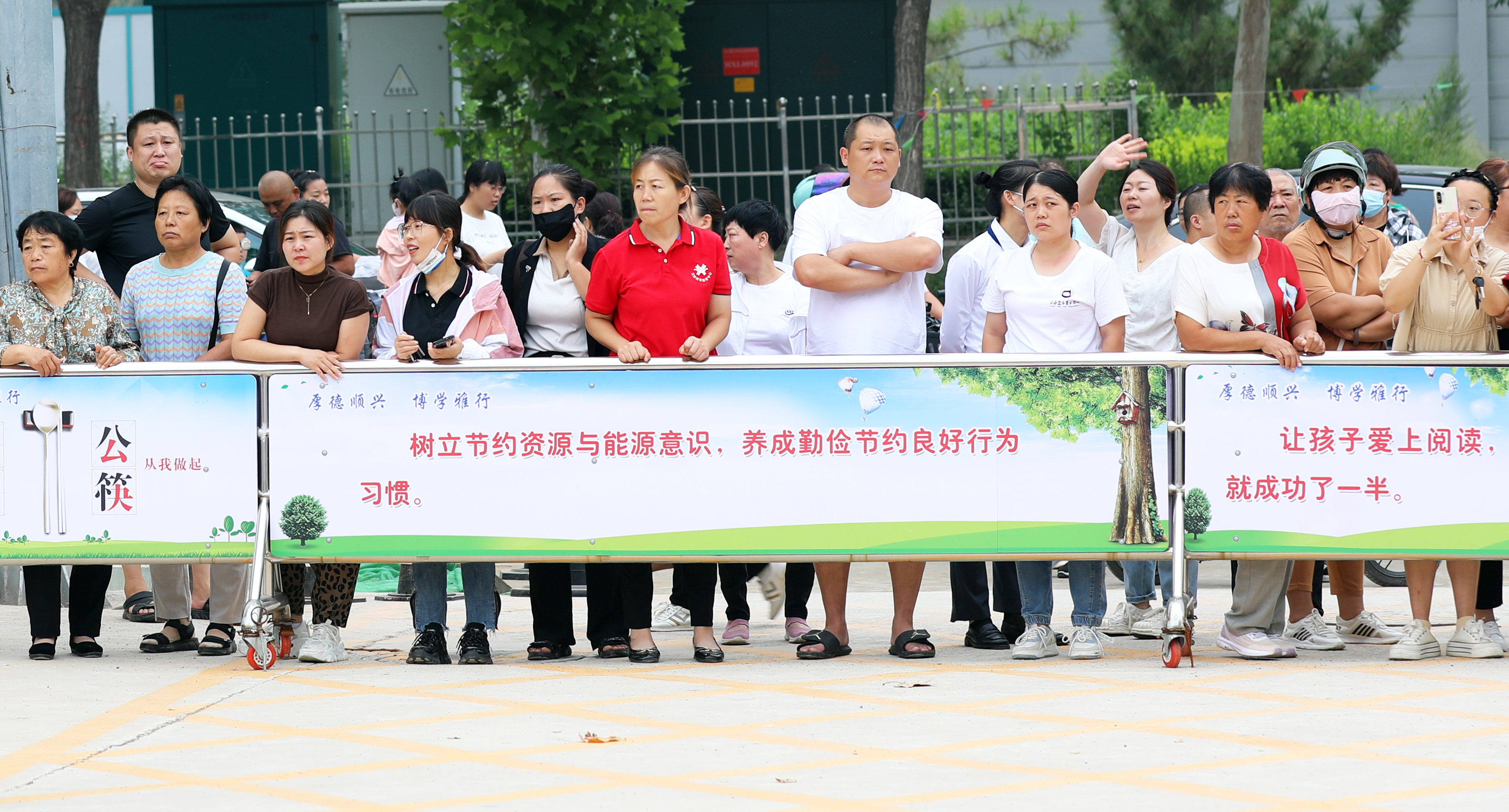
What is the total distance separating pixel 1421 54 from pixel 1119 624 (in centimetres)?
2902

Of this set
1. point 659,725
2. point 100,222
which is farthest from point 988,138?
point 659,725

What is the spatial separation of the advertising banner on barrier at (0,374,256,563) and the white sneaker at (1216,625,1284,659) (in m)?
3.65

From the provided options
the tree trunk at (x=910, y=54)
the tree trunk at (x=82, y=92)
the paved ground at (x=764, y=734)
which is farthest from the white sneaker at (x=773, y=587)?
the tree trunk at (x=82, y=92)

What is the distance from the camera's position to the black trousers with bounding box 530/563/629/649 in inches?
260

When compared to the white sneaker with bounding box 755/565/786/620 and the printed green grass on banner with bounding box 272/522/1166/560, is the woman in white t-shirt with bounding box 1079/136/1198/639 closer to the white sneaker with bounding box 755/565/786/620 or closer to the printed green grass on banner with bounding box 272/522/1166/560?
the printed green grass on banner with bounding box 272/522/1166/560

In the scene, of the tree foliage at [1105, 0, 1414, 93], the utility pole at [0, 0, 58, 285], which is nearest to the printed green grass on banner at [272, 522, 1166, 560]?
the utility pole at [0, 0, 58, 285]

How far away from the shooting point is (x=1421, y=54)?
33.0m

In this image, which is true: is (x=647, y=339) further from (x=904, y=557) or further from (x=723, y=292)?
(x=904, y=557)

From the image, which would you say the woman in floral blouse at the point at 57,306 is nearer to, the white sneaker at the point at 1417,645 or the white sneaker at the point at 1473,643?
the white sneaker at the point at 1417,645

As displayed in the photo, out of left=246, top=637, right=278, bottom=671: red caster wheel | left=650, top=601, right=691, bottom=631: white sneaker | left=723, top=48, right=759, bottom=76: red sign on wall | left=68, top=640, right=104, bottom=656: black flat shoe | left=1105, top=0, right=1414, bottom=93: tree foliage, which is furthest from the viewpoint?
left=1105, top=0, right=1414, bottom=93: tree foliage

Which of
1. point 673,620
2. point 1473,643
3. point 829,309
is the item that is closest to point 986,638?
point 829,309

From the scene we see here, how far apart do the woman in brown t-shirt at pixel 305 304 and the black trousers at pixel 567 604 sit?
3.67ft

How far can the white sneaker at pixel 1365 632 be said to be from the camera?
6895 mm

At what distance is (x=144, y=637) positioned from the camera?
7.04m
